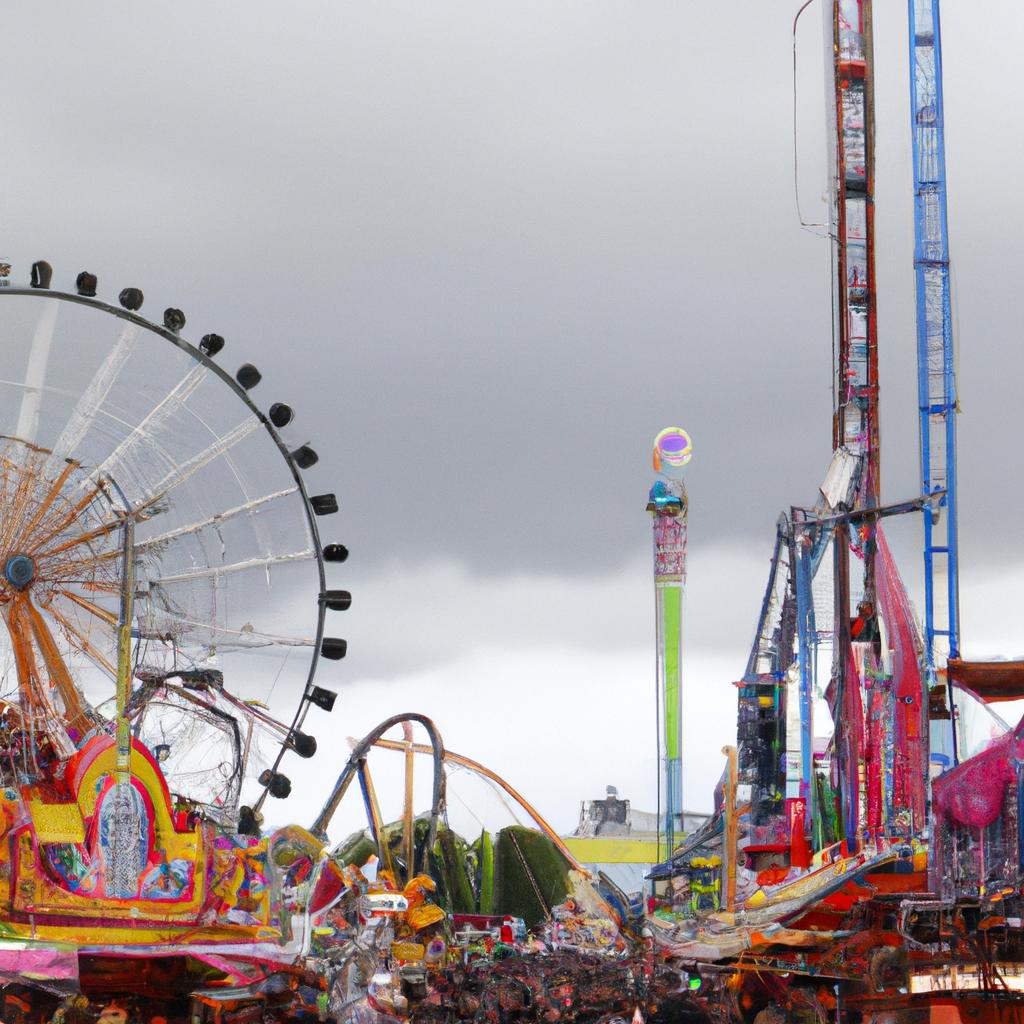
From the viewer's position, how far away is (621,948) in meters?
38.7

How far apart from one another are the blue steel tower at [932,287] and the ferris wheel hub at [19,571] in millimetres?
18134

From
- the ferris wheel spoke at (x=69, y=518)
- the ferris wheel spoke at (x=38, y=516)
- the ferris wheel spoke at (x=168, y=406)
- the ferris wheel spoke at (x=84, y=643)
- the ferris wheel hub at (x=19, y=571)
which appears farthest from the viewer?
the ferris wheel spoke at (x=168, y=406)

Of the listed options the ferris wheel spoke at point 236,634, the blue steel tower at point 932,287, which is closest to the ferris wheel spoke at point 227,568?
the ferris wheel spoke at point 236,634

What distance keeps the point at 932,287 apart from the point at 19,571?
782 inches

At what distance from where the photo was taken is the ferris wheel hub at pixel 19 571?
97.8 feet

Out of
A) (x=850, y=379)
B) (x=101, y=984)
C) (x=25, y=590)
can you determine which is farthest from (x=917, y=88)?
(x=101, y=984)

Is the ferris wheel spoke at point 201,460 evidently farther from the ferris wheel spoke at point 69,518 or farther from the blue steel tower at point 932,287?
the blue steel tower at point 932,287

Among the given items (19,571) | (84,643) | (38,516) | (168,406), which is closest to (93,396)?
(168,406)

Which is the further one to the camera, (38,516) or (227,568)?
(227,568)

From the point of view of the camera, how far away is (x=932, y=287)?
41.3 metres

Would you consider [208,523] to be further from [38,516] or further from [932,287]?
[932,287]

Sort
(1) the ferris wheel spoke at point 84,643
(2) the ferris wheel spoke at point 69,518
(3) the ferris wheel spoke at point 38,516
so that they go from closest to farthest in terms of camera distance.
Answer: (3) the ferris wheel spoke at point 38,516 → (2) the ferris wheel spoke at point 69,518 → (1) the ferris wheel spoke at point 84,643

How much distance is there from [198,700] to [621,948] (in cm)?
1070

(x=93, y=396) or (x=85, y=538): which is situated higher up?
(x=93, y=396)
